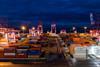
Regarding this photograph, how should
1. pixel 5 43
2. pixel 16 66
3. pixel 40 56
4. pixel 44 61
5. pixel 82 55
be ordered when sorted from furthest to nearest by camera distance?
pixel 5 43, pixel 82 55, pixel 40 56, pixel 44 61, pixel 16 66

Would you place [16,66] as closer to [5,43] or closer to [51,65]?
[51,65]

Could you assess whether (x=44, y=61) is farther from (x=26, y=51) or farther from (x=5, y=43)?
(x=5, y=43)

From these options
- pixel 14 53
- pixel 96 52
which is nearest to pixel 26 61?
pixel 14 53

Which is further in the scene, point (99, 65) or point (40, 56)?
point (40, 56)

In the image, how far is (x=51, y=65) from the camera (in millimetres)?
25719

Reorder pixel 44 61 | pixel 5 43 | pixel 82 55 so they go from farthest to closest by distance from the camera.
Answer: pixel 5 43 → pixel 82 55 → pixel 44 61

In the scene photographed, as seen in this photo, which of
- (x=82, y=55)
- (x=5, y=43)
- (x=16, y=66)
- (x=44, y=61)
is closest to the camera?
(x=16, y=66)

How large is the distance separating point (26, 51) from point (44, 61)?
3139 millimetres

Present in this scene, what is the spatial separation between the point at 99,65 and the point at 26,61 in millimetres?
6397

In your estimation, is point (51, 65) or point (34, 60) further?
point (34, 60)

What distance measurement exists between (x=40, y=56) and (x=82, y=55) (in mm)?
4979

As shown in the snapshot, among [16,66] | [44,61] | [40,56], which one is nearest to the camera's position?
[16,66]

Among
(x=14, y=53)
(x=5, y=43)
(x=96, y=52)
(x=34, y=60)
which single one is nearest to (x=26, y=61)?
(x=34, y=60)

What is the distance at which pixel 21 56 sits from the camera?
1262 inches
